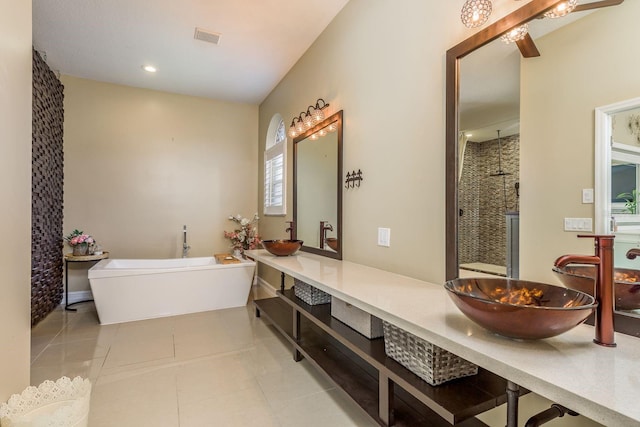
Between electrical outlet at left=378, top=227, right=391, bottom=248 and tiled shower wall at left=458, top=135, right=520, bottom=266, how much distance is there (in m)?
0.57

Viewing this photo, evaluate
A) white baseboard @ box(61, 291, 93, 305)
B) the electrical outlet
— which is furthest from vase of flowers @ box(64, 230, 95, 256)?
the electrical outlet

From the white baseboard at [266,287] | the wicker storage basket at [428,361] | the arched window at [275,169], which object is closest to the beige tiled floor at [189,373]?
the wicker storage basket at [428,361]

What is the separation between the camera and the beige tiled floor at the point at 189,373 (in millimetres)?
1786

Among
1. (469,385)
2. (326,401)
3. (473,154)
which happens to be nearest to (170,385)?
(326,401)

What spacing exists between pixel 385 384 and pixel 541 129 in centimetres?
127

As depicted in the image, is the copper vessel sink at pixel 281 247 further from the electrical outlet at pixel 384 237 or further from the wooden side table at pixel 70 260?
the wooden side table at pixel 70 260

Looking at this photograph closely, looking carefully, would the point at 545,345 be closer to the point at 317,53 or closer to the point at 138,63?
the point at 317,53

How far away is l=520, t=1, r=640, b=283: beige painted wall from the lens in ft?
3.24

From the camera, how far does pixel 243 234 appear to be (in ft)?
15.5

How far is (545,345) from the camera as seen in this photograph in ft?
2.97

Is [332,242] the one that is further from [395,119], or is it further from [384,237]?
[395,119]

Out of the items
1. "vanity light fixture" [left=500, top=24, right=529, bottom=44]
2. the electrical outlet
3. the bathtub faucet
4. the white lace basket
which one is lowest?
the white lace basket

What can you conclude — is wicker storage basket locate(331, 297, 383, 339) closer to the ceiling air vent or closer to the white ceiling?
the white ceiling

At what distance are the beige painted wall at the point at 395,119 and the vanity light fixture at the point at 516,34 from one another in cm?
12
